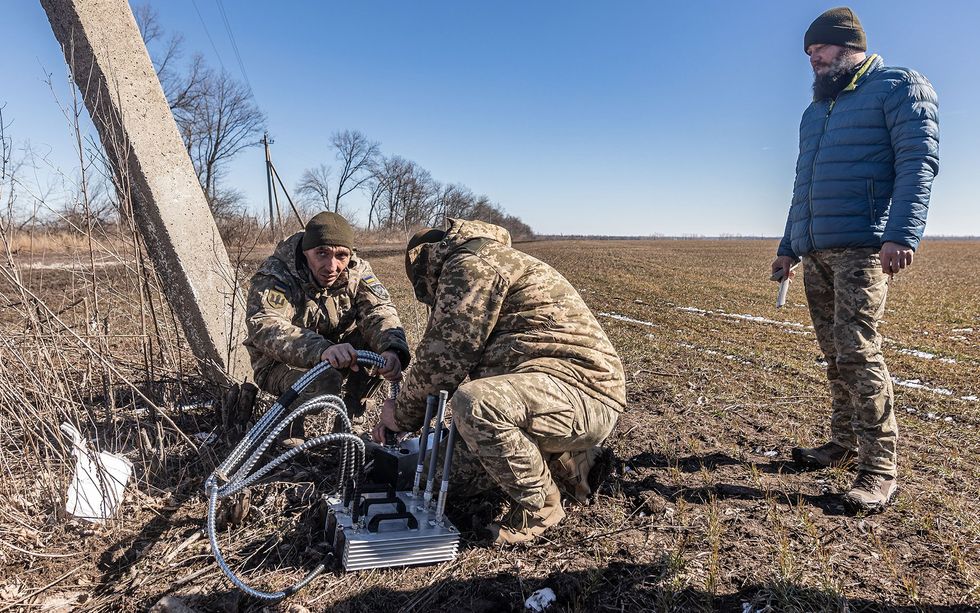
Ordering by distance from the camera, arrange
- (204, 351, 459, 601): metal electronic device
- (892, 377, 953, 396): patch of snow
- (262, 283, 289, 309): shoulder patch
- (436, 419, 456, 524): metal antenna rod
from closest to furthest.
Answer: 1. (204, 351, 459, 601): metal electronic device
2. (436, 419, 456, 524): metal antenna rod
3. (262, 283, 289, 309): shoulder patch
4. (892, 377, 953, 396): patch of snow

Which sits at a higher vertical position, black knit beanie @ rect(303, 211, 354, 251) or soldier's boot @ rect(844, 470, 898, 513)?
black knit beanie @ rect(303, 211, 354, 251)

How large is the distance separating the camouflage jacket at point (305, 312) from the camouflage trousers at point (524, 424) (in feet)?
4.05

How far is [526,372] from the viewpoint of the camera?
2863 mm

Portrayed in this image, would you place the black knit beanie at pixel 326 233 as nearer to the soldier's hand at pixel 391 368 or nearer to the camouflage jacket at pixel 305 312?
the camouflage jacket at pixel 305 312

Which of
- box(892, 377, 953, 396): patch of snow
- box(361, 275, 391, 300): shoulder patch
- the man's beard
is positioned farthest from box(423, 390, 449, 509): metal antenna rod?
box(892, 377, 953, 396): patch of snow

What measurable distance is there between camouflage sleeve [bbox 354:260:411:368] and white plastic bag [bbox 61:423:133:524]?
5.20ft

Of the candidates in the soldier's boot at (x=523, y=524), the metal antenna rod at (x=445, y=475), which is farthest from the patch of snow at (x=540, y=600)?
the metal antenna rod at (x=445, y=475)

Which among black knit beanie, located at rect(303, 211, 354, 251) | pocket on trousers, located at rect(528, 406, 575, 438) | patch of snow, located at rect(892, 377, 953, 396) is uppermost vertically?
black knit beanie, located at rect(303, 211, 354, 251)

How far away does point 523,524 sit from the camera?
2850 mm

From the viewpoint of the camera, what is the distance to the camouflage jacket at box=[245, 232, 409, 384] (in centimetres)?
350

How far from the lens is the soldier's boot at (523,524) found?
2814mm

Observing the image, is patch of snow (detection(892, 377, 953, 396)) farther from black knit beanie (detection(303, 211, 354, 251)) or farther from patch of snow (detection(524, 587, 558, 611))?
black knit beanie (detection(303, 211, 354, 251))

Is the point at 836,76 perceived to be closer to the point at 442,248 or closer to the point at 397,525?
the point at 442,248

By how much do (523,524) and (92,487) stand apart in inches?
86.6
